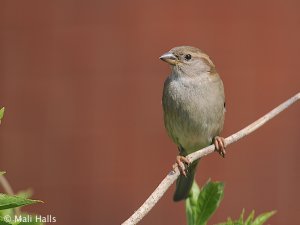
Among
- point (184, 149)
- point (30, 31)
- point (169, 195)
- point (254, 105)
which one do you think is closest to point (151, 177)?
point (169, 195)

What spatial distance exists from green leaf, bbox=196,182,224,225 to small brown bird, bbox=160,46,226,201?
135 centimetres

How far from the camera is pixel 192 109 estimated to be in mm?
3201

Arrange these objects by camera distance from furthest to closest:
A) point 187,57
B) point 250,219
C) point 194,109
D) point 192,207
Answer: point 187,57
point 194,109
point 192,207
point 250,219

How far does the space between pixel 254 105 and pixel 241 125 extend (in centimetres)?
26

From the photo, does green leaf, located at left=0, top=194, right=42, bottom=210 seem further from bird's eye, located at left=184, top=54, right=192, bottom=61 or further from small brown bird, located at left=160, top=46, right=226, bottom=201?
bird's eye, located at left=184, top=54, right=192, bottom=61

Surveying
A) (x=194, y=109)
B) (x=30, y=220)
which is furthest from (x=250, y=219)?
(x=194, y=109)

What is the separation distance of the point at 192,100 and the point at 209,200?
58.4 inches

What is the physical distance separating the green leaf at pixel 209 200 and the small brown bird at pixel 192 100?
1.35 metres

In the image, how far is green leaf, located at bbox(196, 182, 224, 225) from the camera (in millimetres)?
1723

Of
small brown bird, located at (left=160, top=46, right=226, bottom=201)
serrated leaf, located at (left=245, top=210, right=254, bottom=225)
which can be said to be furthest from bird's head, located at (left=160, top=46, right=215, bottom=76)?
serrated leaf, located at (left=245, top=210, right=254, bottom=225)

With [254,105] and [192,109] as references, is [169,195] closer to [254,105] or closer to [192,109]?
[254,105]

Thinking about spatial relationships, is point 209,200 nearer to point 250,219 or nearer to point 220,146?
point 250,219

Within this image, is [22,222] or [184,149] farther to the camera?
[184,149]

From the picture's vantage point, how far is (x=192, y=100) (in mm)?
3211
